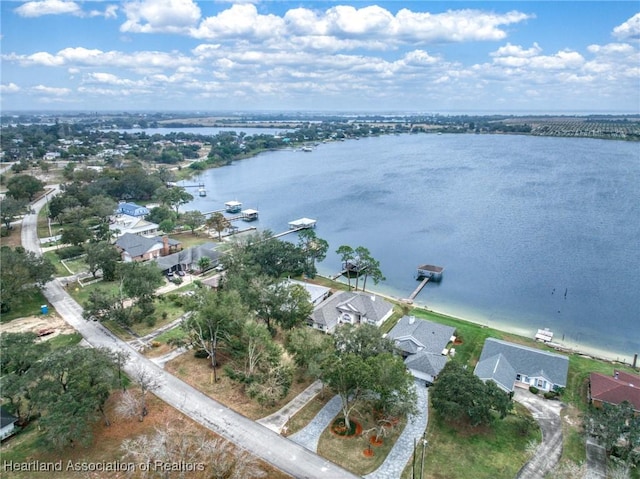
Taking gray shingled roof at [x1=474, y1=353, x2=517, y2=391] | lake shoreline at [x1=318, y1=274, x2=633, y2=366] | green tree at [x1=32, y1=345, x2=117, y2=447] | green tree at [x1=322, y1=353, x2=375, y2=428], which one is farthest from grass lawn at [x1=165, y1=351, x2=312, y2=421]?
lake shoreline at [x1=318, y1=274, x2=633, y2=366]

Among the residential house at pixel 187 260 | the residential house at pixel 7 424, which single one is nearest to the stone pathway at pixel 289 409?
the residential house at pixel 7 424

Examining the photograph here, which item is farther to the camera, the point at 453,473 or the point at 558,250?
the point at 558,250

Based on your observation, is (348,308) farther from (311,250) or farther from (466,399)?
(466,399)

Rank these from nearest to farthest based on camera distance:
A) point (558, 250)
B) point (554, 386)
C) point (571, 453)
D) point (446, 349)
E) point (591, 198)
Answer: point (571, 453)
point (554, 386)
point (446, 349)
point (558, 250)
point (591, 198)

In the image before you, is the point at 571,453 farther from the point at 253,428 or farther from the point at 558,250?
the point at 558,250

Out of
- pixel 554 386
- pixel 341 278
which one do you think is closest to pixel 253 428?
pixel 554 386

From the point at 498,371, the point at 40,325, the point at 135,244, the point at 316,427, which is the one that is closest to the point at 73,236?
the point at 135,244

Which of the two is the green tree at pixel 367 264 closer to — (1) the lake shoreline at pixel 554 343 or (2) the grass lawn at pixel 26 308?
(1) the lake shoreline at pixel 554 343
